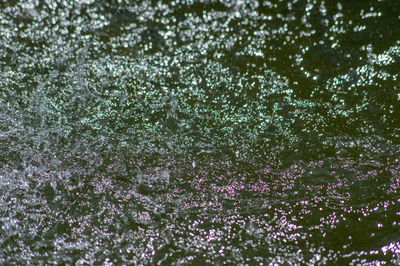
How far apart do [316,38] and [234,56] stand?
348 mm

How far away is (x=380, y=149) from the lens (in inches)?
61.4

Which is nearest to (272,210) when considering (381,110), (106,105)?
(381,110)

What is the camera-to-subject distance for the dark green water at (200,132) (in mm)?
1450

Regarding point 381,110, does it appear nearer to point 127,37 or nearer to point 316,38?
point 316,38

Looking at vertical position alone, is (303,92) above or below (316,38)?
below

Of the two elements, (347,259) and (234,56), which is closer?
(347,259)

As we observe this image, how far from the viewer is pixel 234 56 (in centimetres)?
152

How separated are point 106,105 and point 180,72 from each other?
363 mm

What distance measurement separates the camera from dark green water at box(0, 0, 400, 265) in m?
1.45

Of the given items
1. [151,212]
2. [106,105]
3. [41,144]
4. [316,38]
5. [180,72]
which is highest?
[316,38]

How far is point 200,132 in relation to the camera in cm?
159

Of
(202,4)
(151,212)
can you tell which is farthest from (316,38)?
(151,212)

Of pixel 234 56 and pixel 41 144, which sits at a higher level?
pixel 234 56

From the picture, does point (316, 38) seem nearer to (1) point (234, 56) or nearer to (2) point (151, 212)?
(1) point (234, 56)
